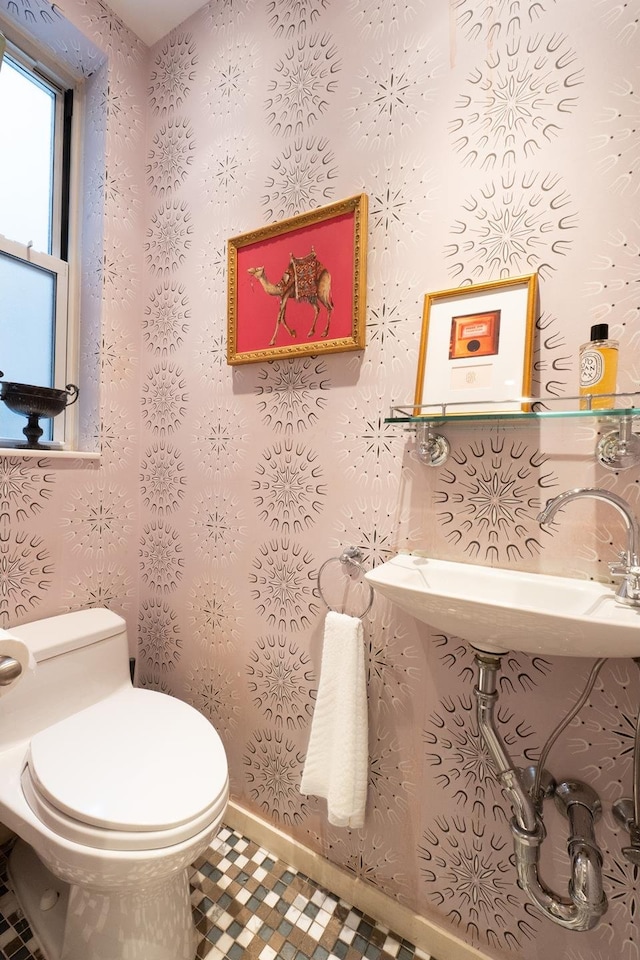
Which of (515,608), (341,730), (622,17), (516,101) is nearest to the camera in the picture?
(515,608)

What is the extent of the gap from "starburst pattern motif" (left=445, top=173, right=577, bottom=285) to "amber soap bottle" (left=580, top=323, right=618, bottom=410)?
198 millimetres

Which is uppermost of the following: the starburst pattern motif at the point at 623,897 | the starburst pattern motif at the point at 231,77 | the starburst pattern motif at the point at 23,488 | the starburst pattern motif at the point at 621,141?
the starburst pattern motif at the point at 231,77

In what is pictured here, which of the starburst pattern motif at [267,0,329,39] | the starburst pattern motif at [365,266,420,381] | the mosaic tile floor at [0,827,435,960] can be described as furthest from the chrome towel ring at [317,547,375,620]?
the starburst pattern motif at [267,0,329,39]

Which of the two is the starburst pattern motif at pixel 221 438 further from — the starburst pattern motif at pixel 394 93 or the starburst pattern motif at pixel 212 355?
the starburst pattern motif at pixel 394 93

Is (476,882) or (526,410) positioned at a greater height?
(526,410)

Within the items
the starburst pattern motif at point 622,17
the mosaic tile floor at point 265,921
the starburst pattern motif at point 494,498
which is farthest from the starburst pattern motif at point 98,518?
the starburst pattern motif at point 622,17

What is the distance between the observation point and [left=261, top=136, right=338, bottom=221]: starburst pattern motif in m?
1.13

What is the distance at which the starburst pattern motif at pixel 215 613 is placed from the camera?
1.33 metres

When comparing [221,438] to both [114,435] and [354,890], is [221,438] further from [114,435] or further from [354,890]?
[354,890]

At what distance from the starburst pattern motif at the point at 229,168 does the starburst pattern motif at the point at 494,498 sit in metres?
1.05

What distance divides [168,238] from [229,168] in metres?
0.32

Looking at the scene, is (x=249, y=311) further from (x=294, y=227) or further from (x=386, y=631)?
(x=386, y=631)

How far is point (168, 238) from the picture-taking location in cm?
147

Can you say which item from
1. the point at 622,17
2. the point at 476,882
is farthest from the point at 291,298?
the point at 476,882
